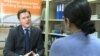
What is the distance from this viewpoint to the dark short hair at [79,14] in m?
1.27

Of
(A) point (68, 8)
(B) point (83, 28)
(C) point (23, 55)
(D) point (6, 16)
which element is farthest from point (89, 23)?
(D) point (6, 16)

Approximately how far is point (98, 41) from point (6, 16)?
136 inches

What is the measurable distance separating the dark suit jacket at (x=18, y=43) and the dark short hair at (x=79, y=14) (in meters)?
1.92

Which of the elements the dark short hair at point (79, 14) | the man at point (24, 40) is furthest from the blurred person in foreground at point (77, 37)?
the man at point (24, 40)

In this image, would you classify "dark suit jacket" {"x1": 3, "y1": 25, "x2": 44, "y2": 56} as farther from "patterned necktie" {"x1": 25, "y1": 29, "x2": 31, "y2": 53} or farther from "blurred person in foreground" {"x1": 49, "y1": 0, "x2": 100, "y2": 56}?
"blurred person in foreground" {"x1": 49, "y1": 0, "x2": 100, "y2": 56}

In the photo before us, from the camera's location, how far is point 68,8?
1.28m

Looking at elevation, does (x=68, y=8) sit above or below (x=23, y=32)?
above

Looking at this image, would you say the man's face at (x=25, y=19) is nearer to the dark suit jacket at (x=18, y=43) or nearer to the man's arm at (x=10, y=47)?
the dark suit jacket at (x=18, y=43)

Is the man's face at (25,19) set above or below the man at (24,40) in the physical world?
above

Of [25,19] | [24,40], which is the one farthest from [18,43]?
[25,19]

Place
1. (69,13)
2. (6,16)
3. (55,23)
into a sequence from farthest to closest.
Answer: (55,23), (6,16), (69,13)

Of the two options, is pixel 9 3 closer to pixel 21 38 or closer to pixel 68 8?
pixel 21 38

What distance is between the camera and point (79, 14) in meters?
1.27

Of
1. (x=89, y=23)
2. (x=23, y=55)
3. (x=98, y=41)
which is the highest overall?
(x=89, y=23)
